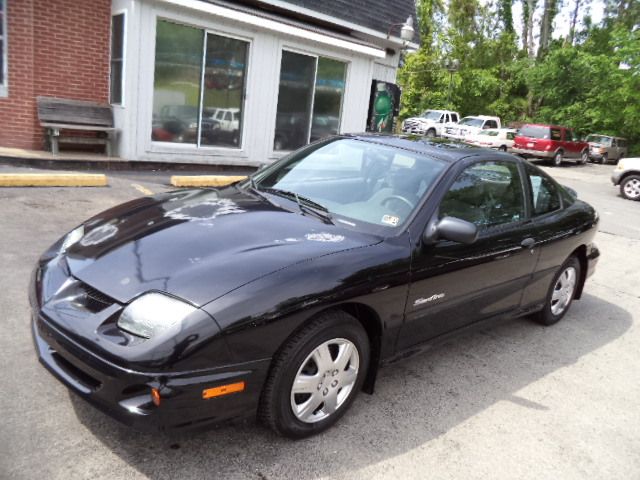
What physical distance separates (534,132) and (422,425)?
83.4 feet

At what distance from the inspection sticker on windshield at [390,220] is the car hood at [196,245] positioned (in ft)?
0.73

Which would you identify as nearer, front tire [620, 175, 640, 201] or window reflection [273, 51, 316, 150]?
window reflection [273, 51, 316, 150]

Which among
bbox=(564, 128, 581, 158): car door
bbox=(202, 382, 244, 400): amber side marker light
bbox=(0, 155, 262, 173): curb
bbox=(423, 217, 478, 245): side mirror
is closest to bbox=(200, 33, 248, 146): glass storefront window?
bbox=(0, 155, 262, 173): curb

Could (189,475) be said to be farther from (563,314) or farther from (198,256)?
(563,314)

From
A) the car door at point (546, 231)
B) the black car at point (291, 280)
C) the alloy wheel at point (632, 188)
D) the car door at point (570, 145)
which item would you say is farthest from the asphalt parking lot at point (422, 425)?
the car door at point (570, 145)

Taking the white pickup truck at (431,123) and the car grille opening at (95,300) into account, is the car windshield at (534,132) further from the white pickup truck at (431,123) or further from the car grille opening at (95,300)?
the car grille opening at (95,300)

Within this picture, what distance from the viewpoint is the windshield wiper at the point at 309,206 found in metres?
3.49

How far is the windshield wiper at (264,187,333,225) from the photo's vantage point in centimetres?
349

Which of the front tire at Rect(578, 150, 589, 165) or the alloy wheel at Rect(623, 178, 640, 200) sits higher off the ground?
the front tire at Rect(578, 150, 589, 165)

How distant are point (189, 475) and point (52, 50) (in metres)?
9.07

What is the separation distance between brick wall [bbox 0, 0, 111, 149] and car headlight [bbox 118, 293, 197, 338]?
8400 mm

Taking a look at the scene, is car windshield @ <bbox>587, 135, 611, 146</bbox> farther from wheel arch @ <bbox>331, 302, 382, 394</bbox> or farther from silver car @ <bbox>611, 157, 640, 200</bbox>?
wheel arch @ <bbox>331, 302, 382, 394</bbox>

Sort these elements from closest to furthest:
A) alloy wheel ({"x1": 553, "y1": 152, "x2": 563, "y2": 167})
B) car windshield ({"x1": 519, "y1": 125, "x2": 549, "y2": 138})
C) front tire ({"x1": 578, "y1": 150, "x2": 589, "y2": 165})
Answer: car windshield ({"x1": 519, "y1": 125, "x2": 549, "y2": 138})
alloy wheel ({"x1": 553, "y1": 152, "x2": 563, "y2": 167})
front tire ({"x1": 578, "y1": 150, "x2": 589, "y2": 165})

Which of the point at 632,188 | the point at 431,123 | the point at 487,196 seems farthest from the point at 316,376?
the point at 431,123
